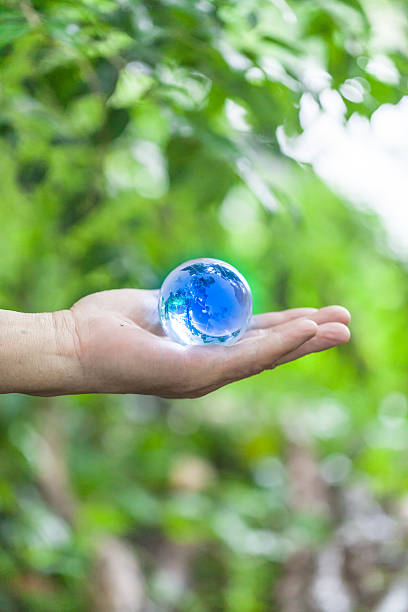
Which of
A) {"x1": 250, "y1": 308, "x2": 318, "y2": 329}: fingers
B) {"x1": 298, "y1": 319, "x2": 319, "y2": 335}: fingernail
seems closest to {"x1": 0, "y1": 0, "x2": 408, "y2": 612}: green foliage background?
{"x1": 250, "y1": 308, "x2": 318, "y2": 329}: fingers

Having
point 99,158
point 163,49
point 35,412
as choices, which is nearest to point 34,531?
point 35,412

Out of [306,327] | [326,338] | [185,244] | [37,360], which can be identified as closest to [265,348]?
[306,327]

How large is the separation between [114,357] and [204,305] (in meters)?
0.20

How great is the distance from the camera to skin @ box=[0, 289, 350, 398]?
1098 millimetres

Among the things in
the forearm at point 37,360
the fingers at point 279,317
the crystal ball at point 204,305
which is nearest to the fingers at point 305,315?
the fingers at point 279,317

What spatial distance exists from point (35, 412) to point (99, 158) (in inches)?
78.5

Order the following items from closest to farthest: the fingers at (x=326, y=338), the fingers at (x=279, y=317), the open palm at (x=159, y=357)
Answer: the open palm at (x=159, y=357), the fingers at (x=326, y=338), the fingers at (x=279, y=317)

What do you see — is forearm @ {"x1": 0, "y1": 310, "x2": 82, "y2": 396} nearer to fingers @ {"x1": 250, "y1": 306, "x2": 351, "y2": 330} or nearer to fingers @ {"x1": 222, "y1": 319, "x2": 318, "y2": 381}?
fingers @ {"x1": 222, "y1": 319, "x2": 318, "y2": 381}

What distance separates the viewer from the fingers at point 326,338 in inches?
48.7

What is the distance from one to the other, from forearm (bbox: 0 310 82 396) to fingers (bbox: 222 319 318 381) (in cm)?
28

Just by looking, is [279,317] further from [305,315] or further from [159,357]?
[159,357]

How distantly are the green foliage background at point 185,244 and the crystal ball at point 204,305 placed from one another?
10.7 inches

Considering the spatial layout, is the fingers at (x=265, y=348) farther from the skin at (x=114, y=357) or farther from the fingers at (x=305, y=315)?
the fingers at (x=305, y=315)

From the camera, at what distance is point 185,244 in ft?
6.90
